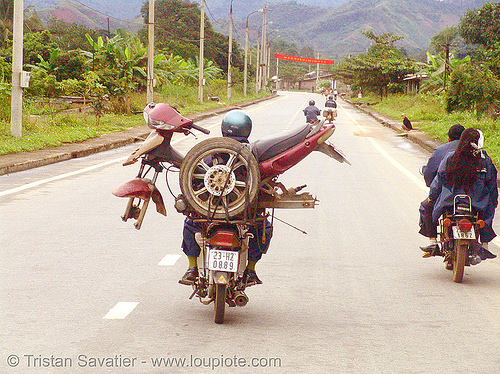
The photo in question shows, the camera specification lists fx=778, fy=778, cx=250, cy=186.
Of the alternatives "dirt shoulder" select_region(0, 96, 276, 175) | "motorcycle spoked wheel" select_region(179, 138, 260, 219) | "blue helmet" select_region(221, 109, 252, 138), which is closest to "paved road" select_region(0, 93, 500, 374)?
"motorcycle spoked wheel" select_region(179, 138, 260, 219)

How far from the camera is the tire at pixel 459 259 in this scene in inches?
282

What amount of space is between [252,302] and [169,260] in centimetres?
159

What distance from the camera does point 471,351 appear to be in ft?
16.8

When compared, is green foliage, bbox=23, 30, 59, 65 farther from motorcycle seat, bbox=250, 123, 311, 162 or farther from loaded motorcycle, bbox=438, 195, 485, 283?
motorcycle seat, bbox=250, 123, 311, 162

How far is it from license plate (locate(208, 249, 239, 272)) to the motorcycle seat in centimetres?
73

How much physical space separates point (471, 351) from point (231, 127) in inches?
90.4

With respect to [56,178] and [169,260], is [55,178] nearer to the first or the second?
[56,178]

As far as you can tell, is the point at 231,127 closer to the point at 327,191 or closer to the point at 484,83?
the point at 327,191

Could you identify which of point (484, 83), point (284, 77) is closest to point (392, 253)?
point (484, 83)

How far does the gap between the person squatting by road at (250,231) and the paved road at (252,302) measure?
31 cm

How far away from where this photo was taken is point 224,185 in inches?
215

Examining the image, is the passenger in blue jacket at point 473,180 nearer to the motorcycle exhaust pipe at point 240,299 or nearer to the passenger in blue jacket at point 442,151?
the passenger in blue jacket at point 442,151

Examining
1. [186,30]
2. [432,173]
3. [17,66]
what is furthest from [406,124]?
[186,30]

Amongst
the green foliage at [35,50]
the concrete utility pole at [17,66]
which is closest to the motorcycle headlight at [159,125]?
the concrete utility pole at [17,66]
